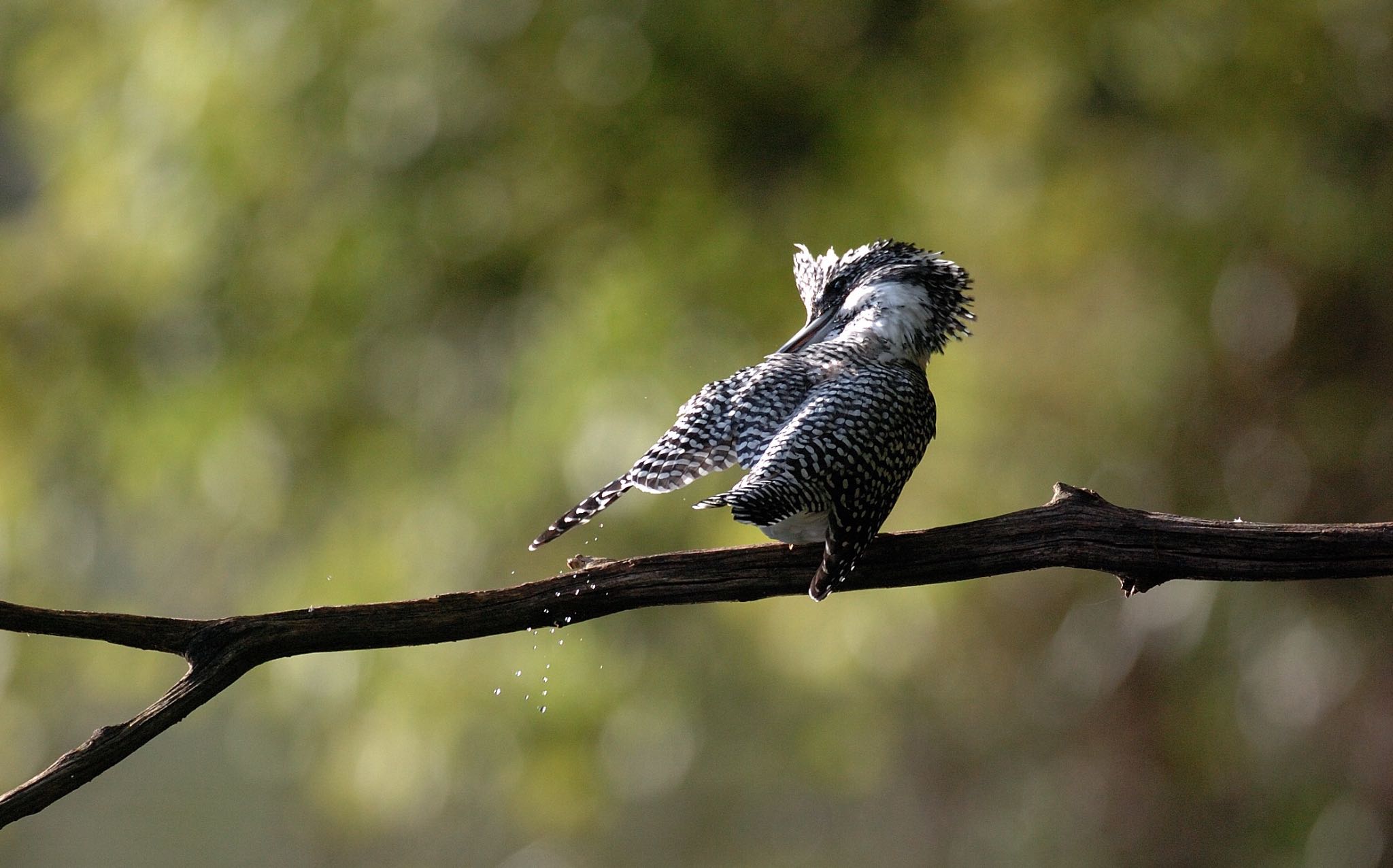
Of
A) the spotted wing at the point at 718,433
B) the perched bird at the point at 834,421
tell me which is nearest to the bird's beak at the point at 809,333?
the perched bird at the point at 834,421

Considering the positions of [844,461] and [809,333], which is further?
[809,333]

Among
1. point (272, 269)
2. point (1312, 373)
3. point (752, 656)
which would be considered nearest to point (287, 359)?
point (272, 269)

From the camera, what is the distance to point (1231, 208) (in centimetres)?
398

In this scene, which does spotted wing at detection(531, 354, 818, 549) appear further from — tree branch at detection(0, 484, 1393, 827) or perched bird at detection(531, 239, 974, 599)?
tree branch at detection(0, 484, 1393, 827)

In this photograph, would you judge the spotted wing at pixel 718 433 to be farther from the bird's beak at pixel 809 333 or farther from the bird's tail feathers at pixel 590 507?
the bird's beak at pixel 809 333

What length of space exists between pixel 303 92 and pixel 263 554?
176 centimetres

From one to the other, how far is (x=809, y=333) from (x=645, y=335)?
6.71 ft

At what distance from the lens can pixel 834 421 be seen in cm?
135

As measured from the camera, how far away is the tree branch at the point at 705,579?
107cm

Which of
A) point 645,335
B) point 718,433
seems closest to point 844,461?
point 718,433

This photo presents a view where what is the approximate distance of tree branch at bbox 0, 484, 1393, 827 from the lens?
1.07 meters

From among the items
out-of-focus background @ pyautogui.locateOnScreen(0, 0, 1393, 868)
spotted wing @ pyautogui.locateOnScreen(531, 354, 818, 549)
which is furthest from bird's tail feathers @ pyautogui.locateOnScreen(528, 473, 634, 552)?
out-of-focus background @ pyautogui.locateOnScreen(0, 0, 1393, 868)

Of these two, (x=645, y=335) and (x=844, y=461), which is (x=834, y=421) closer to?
(x=844, y=461)

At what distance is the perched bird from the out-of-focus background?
181 cm
